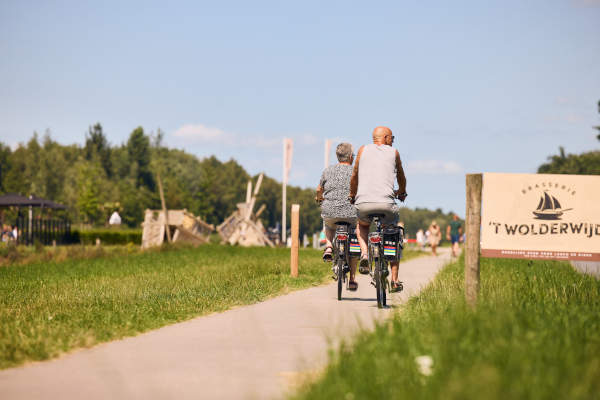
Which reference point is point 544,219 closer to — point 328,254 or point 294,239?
point 328,254

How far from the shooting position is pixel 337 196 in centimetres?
922

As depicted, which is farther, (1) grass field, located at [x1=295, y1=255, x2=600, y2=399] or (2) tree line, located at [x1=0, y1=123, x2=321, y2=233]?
A: (2) tree line, located at [x1=0, y1=123, x2=321, y2=233]

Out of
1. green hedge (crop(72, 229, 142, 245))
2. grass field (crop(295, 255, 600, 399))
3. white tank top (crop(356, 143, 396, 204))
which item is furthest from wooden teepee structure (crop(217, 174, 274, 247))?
grass field (crop(295, 255, 600, 399))

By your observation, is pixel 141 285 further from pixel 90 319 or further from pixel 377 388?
pixel 377 388

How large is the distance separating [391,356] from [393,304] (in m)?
4.47

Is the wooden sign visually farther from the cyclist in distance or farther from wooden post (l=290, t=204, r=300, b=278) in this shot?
wooden post (l=290, t=204, r=300, b=278)

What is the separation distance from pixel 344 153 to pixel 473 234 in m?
3.26

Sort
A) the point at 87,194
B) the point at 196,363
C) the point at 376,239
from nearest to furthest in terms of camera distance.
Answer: the point at 196,363
the point at 376,239
the point at 87,194

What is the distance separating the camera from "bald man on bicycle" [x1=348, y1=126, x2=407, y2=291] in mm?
8039

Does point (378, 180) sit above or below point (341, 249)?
above

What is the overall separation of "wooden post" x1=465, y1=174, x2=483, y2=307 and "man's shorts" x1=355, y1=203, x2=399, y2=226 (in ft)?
4.80

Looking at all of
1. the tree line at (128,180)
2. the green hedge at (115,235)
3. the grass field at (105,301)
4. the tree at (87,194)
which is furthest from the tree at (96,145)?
the grass field at (105,301)

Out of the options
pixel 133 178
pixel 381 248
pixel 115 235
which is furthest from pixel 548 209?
pixel 133 178

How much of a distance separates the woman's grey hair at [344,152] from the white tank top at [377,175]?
1.33 metres
